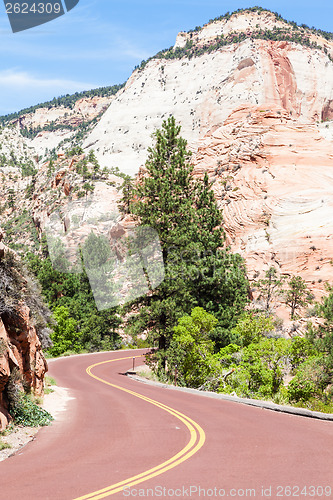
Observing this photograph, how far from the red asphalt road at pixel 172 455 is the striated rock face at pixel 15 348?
159 cm

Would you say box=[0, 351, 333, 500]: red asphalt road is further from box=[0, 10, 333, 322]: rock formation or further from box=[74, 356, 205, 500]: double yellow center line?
box=[0, 10, 333, 322]: rock formation

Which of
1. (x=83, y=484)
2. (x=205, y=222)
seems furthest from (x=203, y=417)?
(x=205, y=222)

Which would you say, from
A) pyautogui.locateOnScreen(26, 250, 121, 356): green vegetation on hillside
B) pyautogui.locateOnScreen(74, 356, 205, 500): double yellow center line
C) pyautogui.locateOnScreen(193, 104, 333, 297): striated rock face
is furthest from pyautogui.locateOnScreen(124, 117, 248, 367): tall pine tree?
pyautogui.locateOnScreen(26, 250, 121, 356): green vegetation on hillside

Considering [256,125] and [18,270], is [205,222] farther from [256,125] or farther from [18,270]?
[256,125]

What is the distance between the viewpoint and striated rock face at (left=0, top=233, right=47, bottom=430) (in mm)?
10438

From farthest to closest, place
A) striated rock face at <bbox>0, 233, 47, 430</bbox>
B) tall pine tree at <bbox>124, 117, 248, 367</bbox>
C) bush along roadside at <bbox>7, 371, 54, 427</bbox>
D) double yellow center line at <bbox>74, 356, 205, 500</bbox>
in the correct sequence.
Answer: tall pine tree at <bbox>124, 117, 248, 367</bbox>, bush along roadside at <bbox>7, 371, 54, 427</bbox>, striated rock face at <bbox>0, 233, 47, 430</bbox>, double yellow center line at <bbox>74, 356, 205, 500</bbox>

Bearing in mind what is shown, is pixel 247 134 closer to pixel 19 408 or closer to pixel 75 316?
pixel 75 316

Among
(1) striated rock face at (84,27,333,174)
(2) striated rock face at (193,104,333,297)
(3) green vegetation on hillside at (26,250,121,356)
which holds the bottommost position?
(3) green vegetation on hillside at (26,250,121,356)

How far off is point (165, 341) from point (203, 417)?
55.5ft

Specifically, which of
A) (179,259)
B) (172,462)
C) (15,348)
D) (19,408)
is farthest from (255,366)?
(172,462)

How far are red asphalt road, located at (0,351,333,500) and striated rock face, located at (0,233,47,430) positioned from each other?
5.21ft

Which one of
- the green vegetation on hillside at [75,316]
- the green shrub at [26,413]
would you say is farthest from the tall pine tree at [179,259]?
the green vegetation on hillside at [75,316]

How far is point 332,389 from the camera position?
19516 millimetres

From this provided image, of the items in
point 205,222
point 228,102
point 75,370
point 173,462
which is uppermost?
point 228,102
